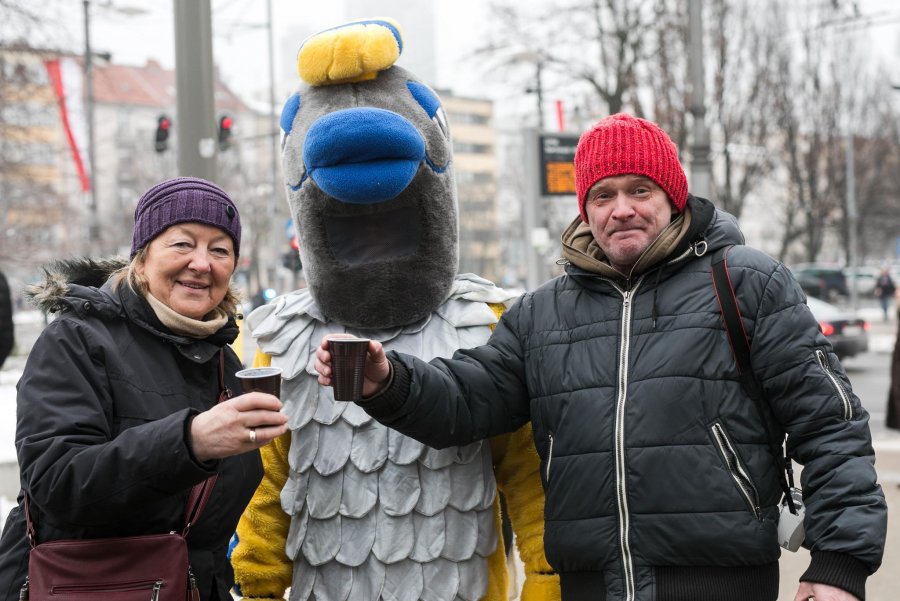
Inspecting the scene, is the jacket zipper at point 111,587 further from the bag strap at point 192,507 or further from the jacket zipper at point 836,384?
the jacket zipper at point 836,384

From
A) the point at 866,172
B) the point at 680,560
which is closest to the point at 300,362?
the point at 680,560

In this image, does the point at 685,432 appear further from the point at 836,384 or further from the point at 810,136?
the point at 810,136

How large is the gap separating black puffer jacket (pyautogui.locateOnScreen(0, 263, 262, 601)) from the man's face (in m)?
1.04

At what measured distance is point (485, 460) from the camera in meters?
2.85

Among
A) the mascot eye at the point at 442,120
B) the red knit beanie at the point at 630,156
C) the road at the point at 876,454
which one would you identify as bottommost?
the road at the point at 876,454

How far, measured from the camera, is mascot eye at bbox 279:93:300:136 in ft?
9.95

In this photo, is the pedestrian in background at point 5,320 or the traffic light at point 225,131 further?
the traffic light at point 225,131

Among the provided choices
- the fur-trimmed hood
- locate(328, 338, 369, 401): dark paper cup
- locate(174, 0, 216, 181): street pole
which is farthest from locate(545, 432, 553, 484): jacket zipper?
locate(174, 0, 216, 181): street pole

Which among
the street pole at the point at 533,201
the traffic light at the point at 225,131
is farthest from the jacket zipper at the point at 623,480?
the traffic light at the point at 225,131

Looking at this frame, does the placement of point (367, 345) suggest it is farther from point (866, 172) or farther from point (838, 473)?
point (866, 172)

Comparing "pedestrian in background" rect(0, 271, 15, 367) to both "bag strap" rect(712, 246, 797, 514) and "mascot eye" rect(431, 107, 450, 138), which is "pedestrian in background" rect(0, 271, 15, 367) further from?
"bag strap" rect(712, 246, 797, 514)

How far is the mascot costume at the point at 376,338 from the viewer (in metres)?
2.76

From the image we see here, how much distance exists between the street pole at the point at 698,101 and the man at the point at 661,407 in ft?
26.9

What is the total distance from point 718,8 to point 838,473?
2272cm
